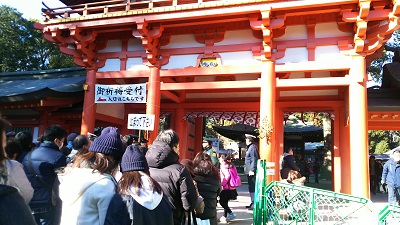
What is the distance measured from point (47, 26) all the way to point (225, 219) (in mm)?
7018

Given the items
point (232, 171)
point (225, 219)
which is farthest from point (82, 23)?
point (225, 219)

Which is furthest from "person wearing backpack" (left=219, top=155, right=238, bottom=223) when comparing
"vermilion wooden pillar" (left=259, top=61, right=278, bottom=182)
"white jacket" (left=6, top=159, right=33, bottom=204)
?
"white jacket" (left=6, top=159, right=33, bottom=204)

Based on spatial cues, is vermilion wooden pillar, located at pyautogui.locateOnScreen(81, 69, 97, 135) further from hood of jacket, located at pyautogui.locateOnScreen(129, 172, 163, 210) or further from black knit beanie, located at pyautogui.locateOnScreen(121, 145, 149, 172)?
hood of jacket, located at pyautogui.locateOnScreen(129, 172, 163, 210)

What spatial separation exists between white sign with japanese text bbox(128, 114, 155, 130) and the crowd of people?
3.79 meters

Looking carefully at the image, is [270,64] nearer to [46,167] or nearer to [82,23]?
[82,23]

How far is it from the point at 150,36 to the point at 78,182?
6742mm

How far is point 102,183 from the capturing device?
2.10 metres

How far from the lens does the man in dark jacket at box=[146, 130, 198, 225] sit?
2.97m

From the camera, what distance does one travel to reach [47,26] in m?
8.95

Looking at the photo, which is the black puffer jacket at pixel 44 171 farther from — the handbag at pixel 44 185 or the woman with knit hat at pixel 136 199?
the woman with knit hat at pixel 136 199

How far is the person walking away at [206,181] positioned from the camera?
14.0ft

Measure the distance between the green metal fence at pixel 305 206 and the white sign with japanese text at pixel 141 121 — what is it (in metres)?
3.51

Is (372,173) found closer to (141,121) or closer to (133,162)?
(141,121)

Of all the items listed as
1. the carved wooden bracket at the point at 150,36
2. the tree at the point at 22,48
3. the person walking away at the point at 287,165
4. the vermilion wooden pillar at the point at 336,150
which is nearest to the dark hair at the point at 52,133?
the person walking away at the point at 287,165
